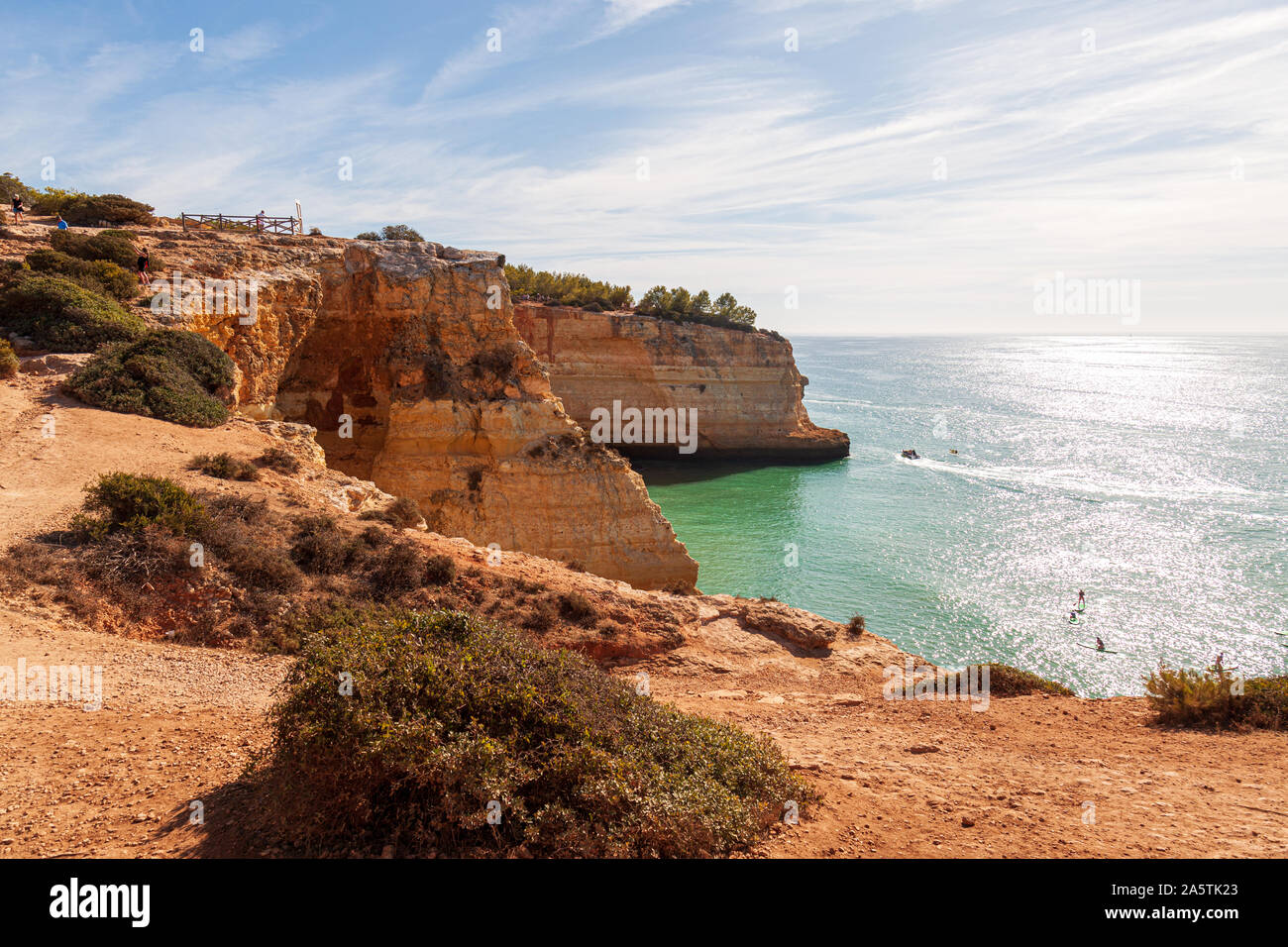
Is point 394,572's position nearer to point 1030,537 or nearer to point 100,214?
point 100,214

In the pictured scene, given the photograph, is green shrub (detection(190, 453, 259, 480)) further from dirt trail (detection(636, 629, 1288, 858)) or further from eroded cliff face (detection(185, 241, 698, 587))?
dirt trail (detection(636, 629, 1288, 858))

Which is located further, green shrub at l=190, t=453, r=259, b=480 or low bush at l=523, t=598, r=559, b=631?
green shrub at l=190, t=453, r=259, b=480

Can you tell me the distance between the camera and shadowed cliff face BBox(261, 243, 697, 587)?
1953cm

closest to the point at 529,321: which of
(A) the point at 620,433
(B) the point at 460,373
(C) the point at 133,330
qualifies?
(A) the point at 620,433

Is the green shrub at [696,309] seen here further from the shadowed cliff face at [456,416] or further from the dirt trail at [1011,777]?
the dirt trail at [1011,777]

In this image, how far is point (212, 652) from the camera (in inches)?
327

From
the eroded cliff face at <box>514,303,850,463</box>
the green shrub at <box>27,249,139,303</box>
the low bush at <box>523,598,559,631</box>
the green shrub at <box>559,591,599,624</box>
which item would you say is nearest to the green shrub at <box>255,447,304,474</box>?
the low bush at <box>523,598,559,631</box>

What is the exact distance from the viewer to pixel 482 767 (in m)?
4.62

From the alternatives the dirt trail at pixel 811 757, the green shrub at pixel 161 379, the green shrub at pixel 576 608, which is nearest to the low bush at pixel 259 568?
the dirt trail at pixel 811 757

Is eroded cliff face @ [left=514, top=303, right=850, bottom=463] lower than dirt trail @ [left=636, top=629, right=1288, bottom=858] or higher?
higher

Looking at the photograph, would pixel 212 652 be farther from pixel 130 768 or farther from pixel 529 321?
pixel 529 321

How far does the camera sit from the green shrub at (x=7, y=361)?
13250 mm

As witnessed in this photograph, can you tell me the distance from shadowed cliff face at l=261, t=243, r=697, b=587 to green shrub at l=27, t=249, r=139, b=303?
12.7ft
